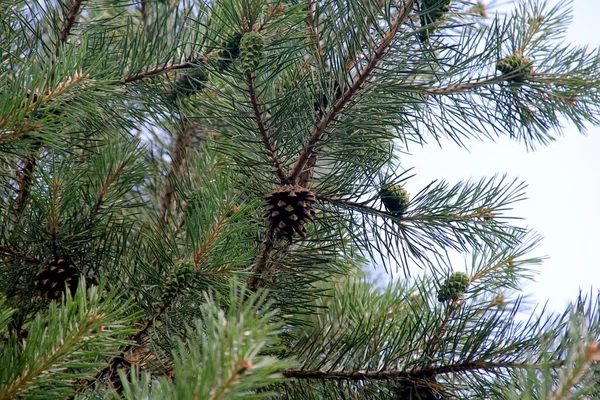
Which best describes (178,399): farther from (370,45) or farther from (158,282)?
(370,45)

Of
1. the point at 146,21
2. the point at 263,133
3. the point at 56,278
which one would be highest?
the point at 146,21

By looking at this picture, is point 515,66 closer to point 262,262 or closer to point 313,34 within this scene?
point 313,34

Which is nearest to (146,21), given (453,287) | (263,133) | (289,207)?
(263,133)

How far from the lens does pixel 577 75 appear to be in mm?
1128

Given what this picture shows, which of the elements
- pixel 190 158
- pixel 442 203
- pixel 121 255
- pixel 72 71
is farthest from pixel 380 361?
pixel 190 158

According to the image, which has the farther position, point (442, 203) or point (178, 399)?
point (442, 203)

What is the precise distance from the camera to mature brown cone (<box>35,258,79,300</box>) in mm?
918

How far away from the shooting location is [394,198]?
100 cm

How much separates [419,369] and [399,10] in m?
0.52

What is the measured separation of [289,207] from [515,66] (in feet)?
1.71

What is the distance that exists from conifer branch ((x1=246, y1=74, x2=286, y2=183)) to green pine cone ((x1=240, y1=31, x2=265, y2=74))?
0.02 meters

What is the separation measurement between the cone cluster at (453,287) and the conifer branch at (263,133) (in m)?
0.36

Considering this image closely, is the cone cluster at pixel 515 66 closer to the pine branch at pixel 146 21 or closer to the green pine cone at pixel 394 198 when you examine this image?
the green pine cone at pixel 394 198

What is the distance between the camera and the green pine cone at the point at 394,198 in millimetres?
992
